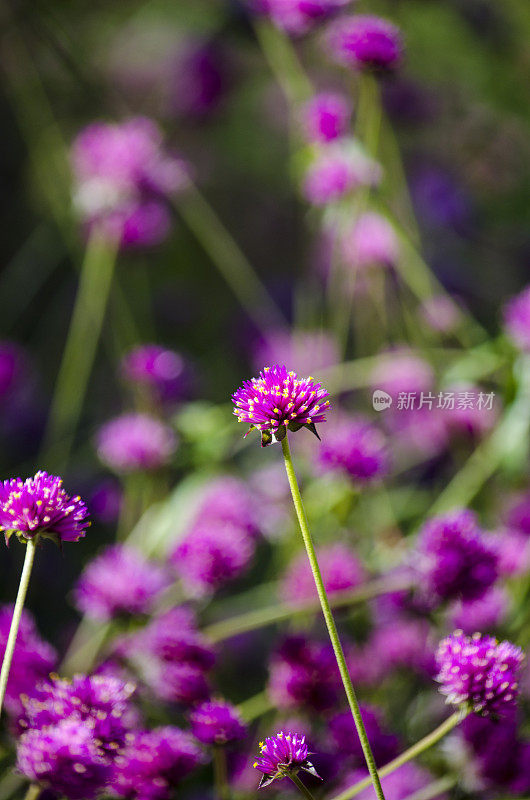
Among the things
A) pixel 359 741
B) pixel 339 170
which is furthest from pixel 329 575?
pixel 339 170

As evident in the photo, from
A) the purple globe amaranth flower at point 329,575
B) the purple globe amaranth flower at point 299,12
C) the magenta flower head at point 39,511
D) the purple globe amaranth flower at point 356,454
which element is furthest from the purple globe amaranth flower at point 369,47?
the magenta flower head at point 39,511

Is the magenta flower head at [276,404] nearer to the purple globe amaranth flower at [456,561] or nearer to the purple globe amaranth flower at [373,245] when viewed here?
the purple globe amaranth flower at [456,561]

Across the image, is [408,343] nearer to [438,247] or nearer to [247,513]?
[438,247]

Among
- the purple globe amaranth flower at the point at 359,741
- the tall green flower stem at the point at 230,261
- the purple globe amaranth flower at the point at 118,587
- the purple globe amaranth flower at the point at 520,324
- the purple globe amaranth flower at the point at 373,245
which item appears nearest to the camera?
the purple globe amaranth flower at the point at 359,741

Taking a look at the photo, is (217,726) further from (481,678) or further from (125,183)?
(125,183)

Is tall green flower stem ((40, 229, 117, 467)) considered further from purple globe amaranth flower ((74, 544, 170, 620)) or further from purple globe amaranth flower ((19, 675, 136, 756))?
purple globe amaranth flower ((19, 675, 136, 756))

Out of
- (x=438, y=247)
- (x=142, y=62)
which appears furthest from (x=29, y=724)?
(x=142, y=62)

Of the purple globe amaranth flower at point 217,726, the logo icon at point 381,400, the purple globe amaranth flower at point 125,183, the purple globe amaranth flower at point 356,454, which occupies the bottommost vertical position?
the purple globe amaranth flower at point 217,726
